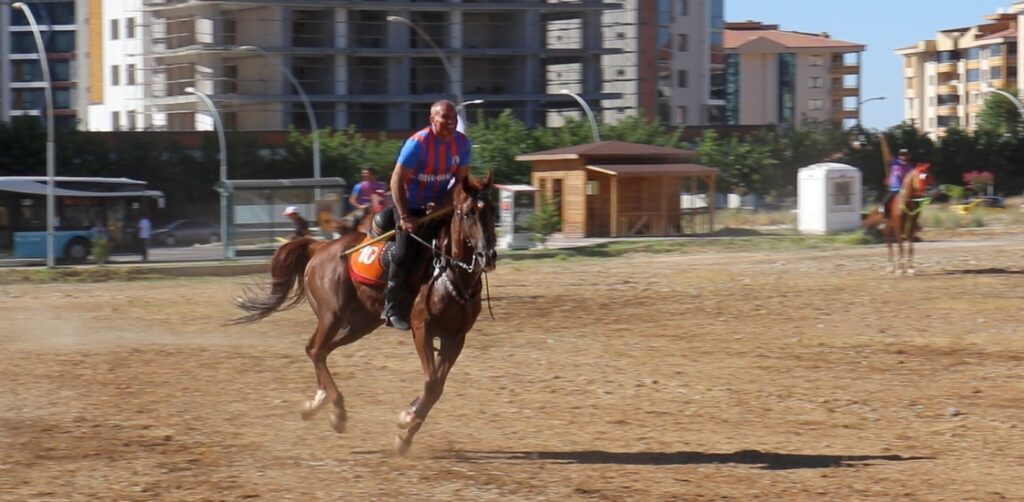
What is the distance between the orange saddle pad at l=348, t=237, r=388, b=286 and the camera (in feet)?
35.7

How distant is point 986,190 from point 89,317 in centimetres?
5899

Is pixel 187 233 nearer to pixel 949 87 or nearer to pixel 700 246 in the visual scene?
pixel 700 246

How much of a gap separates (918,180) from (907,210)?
2.58ft

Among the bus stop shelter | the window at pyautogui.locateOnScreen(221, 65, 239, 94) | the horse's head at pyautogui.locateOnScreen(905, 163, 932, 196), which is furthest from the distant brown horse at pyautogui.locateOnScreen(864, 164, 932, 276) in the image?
the window at pyautogui.locateOnScreen(221, 65, 239, 94)

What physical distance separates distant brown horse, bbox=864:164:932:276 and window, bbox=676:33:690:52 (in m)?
87.0

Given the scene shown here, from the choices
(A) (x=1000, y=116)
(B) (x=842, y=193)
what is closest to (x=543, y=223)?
(B) (x=842, y=193)

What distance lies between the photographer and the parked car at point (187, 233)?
6581 cm

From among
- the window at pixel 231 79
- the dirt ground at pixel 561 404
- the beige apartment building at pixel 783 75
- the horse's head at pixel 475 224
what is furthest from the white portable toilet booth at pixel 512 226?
the beige apartment building at pixel 783 75

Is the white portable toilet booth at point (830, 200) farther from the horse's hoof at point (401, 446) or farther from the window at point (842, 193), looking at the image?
the horse's hoof at point (401, 446)

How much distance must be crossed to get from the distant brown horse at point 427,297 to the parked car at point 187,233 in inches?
2187

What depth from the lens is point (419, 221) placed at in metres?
10.4

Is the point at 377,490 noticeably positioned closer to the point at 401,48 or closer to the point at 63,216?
the point at 63,216

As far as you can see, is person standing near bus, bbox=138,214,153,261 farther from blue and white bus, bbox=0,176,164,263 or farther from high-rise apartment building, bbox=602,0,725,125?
high-rise apartment building, bbox=602,0,725,125

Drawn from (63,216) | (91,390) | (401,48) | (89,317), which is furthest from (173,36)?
(91,390)
